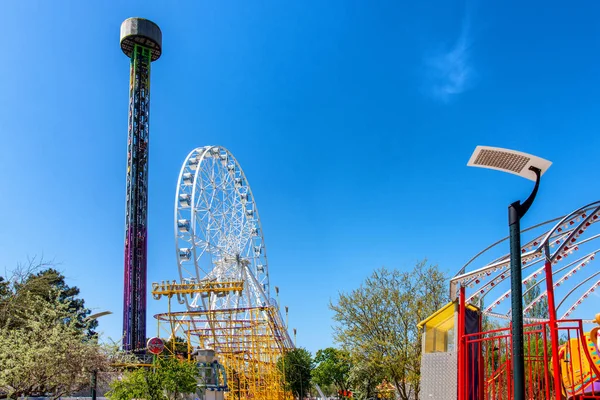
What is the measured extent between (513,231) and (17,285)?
22176 millimetres

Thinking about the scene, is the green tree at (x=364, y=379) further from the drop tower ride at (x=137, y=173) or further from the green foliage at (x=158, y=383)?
the drop tower ride at (x=137, y=173)

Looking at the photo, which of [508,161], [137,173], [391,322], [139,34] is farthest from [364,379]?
[139,34]

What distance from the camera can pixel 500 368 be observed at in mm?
8477

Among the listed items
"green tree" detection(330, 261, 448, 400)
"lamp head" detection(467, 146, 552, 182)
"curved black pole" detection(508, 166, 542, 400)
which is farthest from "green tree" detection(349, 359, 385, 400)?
"curved black pole" detection(508, 166, 542, 400)

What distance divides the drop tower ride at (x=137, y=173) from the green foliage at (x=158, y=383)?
3947 cm

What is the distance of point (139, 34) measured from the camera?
240ft

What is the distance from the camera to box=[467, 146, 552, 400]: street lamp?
20.5 feet

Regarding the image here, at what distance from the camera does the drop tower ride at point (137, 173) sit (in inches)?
2687

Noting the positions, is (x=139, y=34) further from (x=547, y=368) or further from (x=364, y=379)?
(x=547, y=368)

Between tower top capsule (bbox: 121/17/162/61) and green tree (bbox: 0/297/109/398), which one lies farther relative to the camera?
A: tower top capsule (bbox: 121/17/162/61)

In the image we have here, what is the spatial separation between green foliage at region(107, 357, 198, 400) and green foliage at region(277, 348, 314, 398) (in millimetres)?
27318

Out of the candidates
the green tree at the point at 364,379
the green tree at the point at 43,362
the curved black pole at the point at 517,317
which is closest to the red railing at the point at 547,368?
the curved black pole at the point at 517,317

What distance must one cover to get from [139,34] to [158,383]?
56333mm

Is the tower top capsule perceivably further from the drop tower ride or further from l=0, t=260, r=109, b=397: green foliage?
l=0, t=260, r=109, b=397: green foliage
